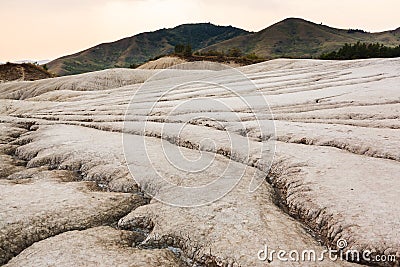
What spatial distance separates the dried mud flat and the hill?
189 feet

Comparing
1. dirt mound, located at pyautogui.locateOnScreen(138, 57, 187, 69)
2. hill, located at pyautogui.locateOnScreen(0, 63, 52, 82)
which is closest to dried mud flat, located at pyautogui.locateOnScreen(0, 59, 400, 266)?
hill, located at pyautogui.locateOnScreen(0, 63, 52, 82)

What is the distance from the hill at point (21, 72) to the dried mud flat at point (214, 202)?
189 feet

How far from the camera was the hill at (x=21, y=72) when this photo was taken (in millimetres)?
68500

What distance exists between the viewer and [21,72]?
70.9 metres

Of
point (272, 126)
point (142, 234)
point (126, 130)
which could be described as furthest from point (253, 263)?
point (126, 130)

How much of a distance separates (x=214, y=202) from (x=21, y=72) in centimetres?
7338

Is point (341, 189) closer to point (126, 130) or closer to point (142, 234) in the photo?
point (142, 234)

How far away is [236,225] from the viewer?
23.4ft

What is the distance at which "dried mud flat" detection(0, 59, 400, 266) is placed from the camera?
652cm

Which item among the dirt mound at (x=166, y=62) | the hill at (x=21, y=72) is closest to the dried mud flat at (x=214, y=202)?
the hill at (x=21, y=72)

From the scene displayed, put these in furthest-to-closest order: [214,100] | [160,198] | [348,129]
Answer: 1. [214,100]
2. [348,129]
3. [160,198]

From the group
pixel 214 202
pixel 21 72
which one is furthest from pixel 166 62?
pixel 214 202

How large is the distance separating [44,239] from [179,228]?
9.03 feet

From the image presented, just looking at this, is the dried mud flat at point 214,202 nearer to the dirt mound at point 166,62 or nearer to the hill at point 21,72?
the hill at point 21,72
